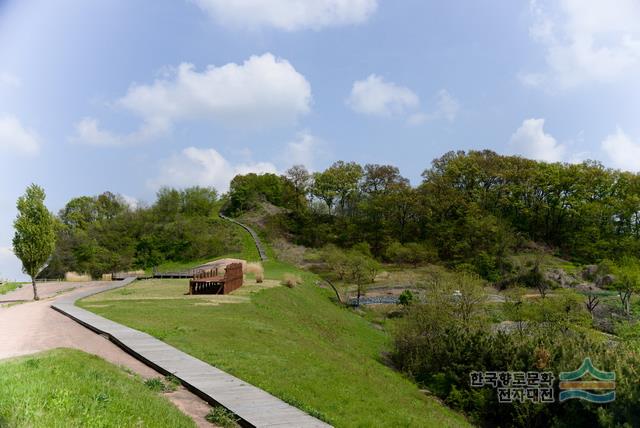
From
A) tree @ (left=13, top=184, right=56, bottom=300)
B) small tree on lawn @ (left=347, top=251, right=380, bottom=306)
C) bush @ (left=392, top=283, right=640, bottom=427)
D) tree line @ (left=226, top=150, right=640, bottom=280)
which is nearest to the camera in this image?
bush @ (left=392, top=283, right=640, bottom=427)

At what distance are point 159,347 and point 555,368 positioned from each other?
12501 mm

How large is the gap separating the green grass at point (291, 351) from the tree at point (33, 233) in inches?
192

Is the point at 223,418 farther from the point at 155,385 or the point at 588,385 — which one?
the point at 588,385

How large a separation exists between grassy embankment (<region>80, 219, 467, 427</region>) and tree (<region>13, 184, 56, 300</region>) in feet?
15.6

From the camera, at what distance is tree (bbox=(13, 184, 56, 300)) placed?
2831 centimetres

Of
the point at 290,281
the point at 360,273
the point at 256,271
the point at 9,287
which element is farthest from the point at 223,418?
the point at 360,273

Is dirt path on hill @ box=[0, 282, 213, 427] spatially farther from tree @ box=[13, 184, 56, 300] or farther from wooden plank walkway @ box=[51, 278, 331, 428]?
tree @ box=[13, 184, 56, 300]

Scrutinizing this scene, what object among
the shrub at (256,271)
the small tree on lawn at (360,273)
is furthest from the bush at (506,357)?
the small tree on lawn at (360,273)

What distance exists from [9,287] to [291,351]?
102 feet

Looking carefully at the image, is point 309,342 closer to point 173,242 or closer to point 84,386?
point 84,386

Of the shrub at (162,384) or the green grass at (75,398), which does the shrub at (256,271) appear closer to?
the shrub at (162,384)

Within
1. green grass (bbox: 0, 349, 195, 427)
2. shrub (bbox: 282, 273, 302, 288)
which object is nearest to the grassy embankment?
green grass (bbox: 0, 349, 195, 427)

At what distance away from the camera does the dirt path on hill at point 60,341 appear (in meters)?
9.05

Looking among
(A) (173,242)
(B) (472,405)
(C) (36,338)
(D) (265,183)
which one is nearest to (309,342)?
(B) (472,405)
